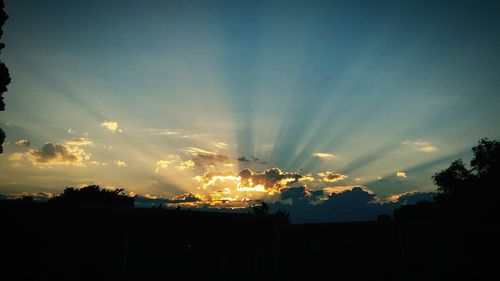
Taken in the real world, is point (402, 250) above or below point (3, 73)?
below

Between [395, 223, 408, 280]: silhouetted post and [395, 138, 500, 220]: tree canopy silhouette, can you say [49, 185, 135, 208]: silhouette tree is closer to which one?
[395, 223, 408, 280]: silhouetted post

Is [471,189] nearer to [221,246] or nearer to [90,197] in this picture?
[221,246]

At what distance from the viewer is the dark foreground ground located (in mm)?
12320

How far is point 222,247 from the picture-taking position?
15.0 meters

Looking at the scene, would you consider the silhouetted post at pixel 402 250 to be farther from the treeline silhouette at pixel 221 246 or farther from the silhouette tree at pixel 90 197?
the silhouette tree at pixel 90 197

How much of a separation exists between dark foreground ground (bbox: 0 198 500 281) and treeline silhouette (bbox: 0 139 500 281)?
0.15 feet

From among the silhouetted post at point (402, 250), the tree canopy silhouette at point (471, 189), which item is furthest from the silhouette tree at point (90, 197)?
the tree canopy silhouette at point (471, 189)

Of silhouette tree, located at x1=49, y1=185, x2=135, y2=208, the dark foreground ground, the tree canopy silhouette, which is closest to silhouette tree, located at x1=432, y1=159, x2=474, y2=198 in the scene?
the tree canopy silhouette

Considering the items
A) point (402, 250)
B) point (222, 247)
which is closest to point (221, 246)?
point (222, 247)

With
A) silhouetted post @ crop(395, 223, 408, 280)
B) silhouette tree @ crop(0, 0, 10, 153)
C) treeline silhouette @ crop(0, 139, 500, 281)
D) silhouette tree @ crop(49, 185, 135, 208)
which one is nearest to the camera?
treeline silhouette @ crop(0, 139, 500, 281)

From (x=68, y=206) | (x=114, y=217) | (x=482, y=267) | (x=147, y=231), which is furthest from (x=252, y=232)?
(x=482, y=267)

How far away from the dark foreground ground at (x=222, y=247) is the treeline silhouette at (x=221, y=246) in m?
0.05

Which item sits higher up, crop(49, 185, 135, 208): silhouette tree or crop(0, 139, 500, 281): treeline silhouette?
crop(49, 185, 135, 208): silhouette tree

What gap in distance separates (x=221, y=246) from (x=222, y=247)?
10 centimetres
